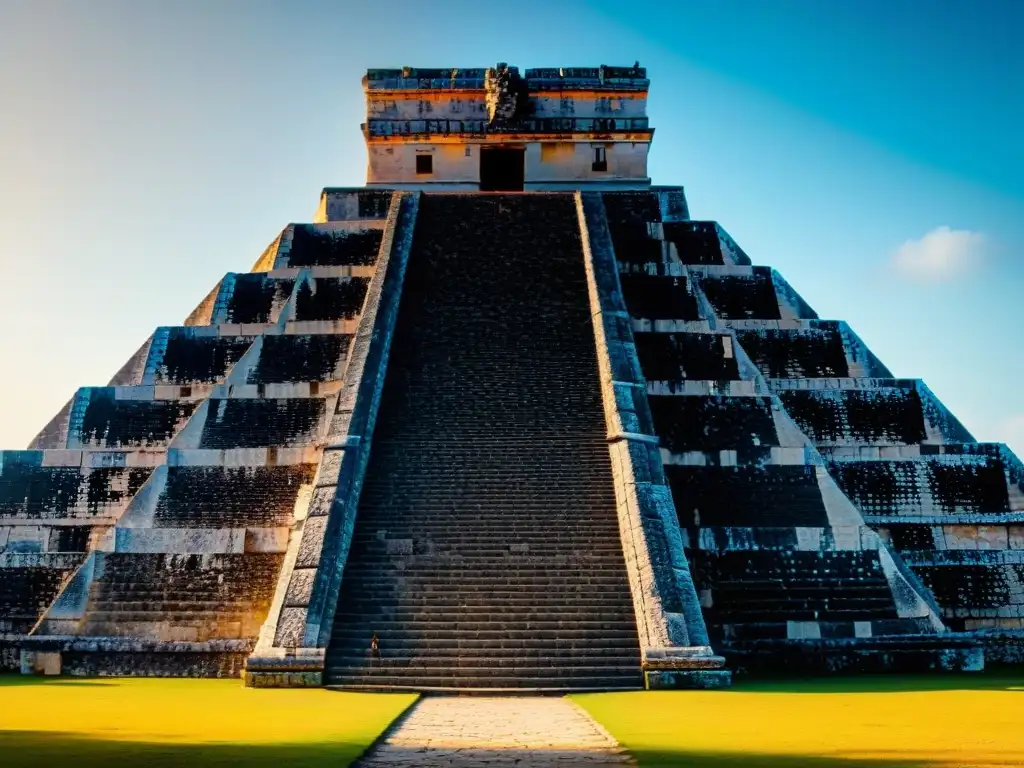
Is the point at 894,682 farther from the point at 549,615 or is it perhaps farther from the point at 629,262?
the point at 629,262

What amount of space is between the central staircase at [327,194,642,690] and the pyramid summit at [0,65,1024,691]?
0.14 feet

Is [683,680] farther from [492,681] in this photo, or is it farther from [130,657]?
[130,657]

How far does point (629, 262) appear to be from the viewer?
20.5 meters

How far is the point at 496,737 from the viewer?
7738 millimetres

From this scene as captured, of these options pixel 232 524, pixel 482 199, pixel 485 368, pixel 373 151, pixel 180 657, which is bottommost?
pixel 180 657

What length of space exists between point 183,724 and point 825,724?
4.73 m

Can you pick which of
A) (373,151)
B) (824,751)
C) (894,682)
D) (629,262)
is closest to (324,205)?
(373,151)

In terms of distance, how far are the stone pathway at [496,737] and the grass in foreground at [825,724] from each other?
0.74 ft

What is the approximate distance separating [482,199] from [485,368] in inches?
258

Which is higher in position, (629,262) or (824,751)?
(629,262)

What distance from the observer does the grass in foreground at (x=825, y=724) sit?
648cm

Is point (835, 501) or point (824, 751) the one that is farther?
point (835, 501)

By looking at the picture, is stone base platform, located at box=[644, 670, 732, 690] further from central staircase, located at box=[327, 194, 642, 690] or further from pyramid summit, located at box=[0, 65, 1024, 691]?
central staircase, located at box=[327, 194, 642, 690]

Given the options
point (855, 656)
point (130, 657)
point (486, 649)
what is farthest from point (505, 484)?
point (130, 657)
